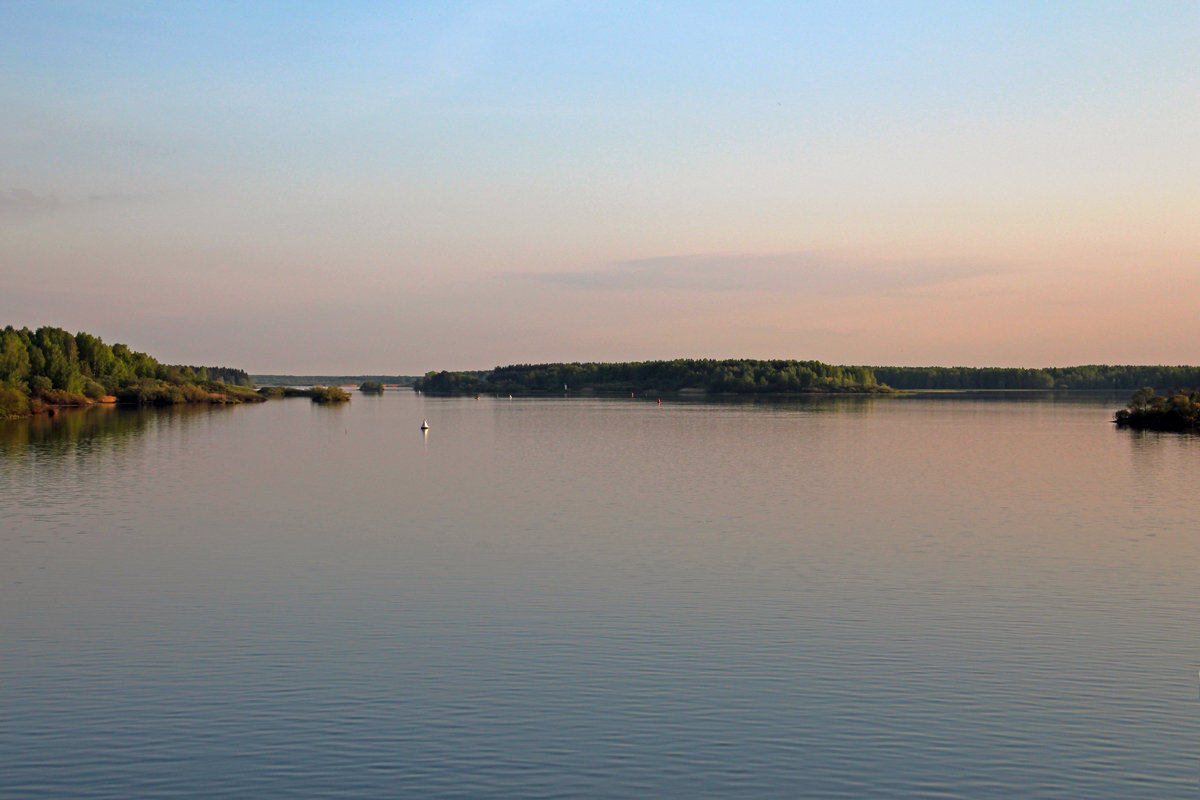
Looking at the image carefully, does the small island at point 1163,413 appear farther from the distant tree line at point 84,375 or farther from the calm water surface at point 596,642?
the distant tree line at point 84,375

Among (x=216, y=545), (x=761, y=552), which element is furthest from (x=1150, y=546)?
(x=216, y=545)

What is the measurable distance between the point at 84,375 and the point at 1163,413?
339ft

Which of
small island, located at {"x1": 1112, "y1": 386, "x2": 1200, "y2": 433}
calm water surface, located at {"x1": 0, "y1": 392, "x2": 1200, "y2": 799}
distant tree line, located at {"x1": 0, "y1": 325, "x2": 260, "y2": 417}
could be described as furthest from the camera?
distant tree line, located at {"x1": 0, "y1": 325, "x2": 260, "y2": 417}

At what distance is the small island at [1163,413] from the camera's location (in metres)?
63.3

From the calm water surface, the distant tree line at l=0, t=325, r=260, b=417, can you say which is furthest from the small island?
the distant tree line at l=0, t=325, r=260, b=417

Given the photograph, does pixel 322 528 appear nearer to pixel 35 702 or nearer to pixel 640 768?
pixel 35 702

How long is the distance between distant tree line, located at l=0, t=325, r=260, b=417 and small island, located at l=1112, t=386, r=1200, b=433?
78.4 m

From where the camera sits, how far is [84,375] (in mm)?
111562

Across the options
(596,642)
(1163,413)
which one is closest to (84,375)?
(1163,413)

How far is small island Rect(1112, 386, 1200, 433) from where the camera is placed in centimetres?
6334

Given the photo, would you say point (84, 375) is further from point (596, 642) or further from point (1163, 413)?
point (596, 642)

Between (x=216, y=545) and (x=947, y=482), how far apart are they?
22686 millimetres

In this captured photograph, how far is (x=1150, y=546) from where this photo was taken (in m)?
20.7

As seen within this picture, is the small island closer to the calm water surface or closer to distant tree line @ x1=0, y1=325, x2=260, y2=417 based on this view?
the calm water surface
